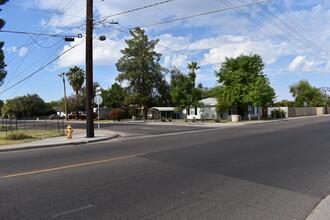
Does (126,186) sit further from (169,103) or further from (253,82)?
(169,103)

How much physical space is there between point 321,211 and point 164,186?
9.50 feet

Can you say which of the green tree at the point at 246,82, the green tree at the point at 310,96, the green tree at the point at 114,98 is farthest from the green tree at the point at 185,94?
the green tree at the point at 310,96

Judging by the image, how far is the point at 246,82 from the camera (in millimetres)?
41000

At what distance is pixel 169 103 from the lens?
62594 mm

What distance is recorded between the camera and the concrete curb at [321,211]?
162 inches

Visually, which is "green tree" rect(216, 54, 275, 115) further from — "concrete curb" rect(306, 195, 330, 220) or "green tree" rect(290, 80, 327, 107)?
"green tree" rect(290, 80, 327, 107)

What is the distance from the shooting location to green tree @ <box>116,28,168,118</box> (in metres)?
50.7

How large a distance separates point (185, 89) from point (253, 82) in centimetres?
1116

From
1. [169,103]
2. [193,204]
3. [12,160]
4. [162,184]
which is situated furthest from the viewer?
[169,103]

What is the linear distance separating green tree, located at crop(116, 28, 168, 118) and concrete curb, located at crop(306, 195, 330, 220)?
46220 millimetres

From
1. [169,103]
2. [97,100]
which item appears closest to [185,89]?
[169,103]

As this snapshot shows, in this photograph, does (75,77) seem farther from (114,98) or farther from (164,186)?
(164,186)

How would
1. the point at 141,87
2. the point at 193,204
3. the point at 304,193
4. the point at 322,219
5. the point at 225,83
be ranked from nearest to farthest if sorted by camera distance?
the point at 322,219
the point at 193,204
the point at 304,193
the point at 225,83
the point at 141,87

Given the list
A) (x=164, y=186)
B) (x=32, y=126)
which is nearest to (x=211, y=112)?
(x=32, y=126)
